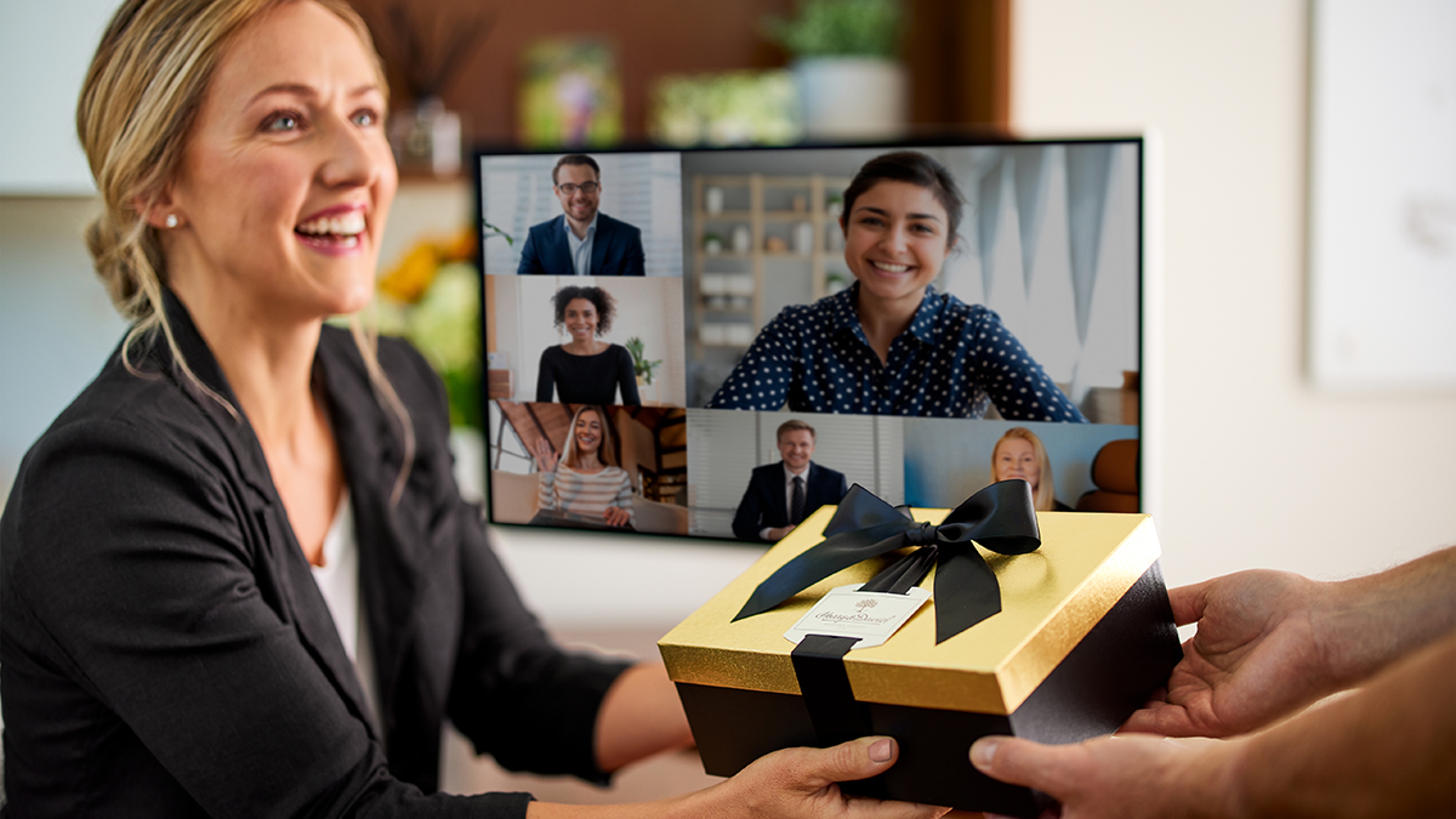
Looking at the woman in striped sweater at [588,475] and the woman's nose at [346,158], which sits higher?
the woman's nose at [346,158]

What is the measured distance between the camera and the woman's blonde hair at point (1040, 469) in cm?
82

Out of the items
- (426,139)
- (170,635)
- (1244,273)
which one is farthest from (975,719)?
(426,139)

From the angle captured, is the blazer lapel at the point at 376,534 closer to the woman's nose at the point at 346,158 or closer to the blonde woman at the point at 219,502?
the blonde woman at the point at 219,502

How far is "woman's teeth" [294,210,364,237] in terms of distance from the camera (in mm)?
932

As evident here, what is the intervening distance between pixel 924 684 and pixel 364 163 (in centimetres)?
64

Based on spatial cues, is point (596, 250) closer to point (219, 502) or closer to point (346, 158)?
point (346, 158)

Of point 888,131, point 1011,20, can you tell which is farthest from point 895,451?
point 888,131

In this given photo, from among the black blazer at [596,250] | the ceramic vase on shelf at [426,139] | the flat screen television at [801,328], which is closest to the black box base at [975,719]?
the flat screen television at [801,328]

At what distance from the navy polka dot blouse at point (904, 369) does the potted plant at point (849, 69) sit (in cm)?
159

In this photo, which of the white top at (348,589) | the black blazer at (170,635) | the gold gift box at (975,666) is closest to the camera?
the gold gift box at (975,666)

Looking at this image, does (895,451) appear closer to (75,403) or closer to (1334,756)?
(1334,756)

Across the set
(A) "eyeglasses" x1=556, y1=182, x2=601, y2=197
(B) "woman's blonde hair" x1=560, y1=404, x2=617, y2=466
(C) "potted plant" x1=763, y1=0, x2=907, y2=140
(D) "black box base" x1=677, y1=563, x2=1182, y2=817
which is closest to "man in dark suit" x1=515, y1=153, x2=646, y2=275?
(A) "eyeglasses" x1=556, y1=182, x2=601, y2=197

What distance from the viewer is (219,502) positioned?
877 mm

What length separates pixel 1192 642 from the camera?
812 millimetres
